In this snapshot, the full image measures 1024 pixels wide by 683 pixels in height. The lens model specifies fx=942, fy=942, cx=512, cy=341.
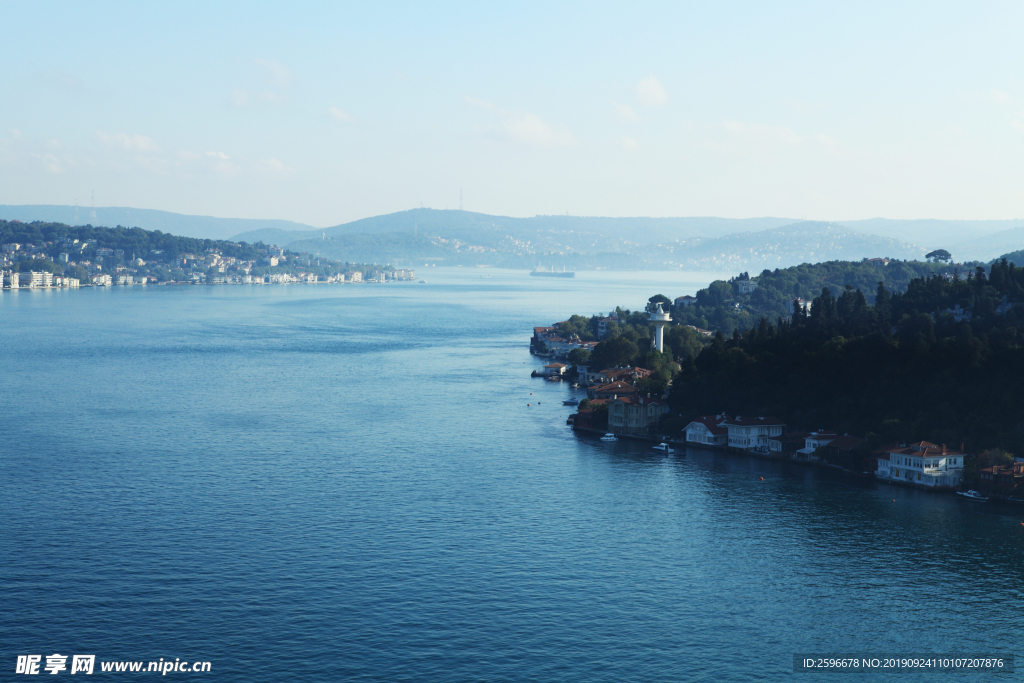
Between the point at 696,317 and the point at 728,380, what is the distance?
3522 cm

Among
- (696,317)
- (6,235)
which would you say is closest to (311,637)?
(696,317)

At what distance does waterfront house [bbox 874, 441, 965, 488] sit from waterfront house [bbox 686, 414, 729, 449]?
665cm

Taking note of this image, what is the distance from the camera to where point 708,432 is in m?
35.1

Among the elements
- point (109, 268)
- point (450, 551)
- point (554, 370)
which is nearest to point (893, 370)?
point (450, 551)

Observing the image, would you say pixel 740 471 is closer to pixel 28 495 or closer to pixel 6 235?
pixel 28 495

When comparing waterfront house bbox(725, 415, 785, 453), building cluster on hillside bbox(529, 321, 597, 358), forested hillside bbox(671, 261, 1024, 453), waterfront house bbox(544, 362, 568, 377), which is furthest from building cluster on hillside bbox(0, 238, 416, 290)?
waterfront house bbox(725, 415, 785, 453)

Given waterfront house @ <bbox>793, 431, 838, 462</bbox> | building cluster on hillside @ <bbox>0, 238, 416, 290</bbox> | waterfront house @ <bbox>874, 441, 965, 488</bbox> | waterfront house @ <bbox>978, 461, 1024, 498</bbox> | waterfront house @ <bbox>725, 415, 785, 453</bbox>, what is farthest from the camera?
building cluster on hillside @ <bbox>0, 238, 416, 290</bbox>

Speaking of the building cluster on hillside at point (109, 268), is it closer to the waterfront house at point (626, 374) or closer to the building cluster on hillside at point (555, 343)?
the building cluster on hillside at point (555, 343)

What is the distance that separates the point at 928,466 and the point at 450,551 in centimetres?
1568

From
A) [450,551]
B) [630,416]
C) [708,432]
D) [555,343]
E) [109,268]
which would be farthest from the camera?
[109,268]

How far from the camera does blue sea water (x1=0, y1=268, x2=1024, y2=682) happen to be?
16906 millimetres

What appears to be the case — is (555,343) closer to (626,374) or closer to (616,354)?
(616,354)

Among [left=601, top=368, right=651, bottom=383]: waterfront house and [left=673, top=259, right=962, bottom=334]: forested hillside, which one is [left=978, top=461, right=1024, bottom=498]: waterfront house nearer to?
[left=601, top=368, right=651, bottom=383]: waterfront house

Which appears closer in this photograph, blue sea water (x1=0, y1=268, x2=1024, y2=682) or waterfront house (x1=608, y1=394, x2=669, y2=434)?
blue sea water (x1=0, y1=268, x2=1024, y2=682)
